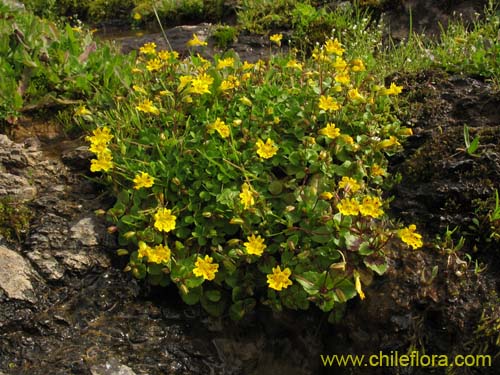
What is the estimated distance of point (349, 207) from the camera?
281 centimetres

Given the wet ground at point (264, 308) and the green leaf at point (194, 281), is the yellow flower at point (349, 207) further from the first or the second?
the green leaf at point (194, 281)

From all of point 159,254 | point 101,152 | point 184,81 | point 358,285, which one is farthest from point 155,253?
point 184,81

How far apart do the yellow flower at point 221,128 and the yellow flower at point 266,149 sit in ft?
0.68

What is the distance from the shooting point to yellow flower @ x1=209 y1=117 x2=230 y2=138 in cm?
319

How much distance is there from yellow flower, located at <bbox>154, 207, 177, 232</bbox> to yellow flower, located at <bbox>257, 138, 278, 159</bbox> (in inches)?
23.7

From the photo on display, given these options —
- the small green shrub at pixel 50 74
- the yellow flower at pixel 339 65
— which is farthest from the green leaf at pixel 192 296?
the yellow flower at pixel 339 65

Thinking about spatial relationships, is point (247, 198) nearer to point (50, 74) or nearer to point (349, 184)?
point (349, 184)

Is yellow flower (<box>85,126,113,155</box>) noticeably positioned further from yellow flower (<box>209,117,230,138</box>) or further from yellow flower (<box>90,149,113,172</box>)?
yellow flower (<box>209,117,230,138</box>)

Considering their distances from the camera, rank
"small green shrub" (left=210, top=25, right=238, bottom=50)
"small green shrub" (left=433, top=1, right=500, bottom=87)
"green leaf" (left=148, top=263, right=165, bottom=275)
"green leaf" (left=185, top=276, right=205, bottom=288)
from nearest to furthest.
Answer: "green leaf" (left=185, top=276, right=205, bottom=288), "green leaf" (left=148, top=263, right=165, bottom=275), "small green shrub" (left=433, top=1, right=500, bottom=87), "small green shrub" (left=210, top=25, right=238, bottom=50)

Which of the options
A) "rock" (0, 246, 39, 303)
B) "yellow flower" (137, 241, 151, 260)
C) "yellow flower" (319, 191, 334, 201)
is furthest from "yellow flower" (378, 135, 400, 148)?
"rock" (0, 246, 39, 303)

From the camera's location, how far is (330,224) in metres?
2.86

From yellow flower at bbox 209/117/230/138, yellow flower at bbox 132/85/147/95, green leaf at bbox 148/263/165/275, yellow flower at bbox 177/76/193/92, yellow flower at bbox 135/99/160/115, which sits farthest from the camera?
yellow flower at bbox 132/85/147/95

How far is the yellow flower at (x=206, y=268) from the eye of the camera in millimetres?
2820

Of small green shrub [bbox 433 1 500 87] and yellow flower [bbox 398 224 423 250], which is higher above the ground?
small green shrub [bbox 433 1 500 87]
